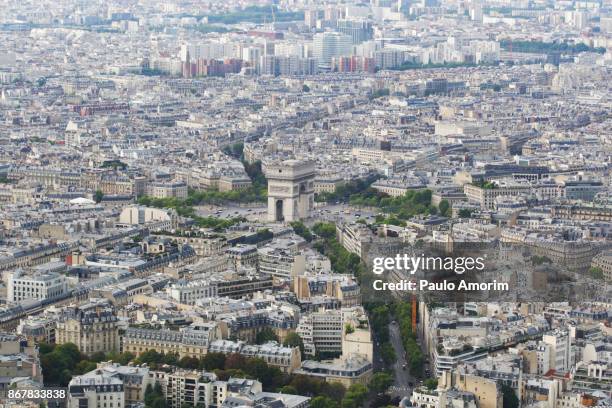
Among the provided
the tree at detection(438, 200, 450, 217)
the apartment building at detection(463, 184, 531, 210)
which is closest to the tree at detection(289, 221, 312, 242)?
the tree at detection(438, 200, 450, 217)

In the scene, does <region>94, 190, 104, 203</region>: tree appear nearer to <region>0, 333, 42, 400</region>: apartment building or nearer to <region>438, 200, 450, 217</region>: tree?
<region>438, 200, 450, 217</region>: tree

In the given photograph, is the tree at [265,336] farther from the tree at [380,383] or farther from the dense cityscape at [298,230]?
the tree at [380,383]

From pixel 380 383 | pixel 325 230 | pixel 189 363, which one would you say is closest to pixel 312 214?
pixel 325 230

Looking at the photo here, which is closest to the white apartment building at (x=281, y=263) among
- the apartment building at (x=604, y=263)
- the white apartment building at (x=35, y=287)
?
the white apartment building at (x=35, y=287)

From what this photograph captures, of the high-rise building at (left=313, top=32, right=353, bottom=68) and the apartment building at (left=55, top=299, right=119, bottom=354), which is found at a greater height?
the apartment building at (left=55, top=299, right=119, bottom=354)

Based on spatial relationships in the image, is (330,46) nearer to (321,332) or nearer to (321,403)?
(321,332)

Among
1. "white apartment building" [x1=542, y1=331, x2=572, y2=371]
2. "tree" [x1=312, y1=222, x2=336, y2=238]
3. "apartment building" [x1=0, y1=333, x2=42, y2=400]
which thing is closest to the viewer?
"apartment building" [x1=0, y1=333, x2=42, y2=400]

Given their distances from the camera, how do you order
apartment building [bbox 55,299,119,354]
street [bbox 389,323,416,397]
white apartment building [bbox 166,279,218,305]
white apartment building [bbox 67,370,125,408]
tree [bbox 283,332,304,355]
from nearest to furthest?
white apartment building [bbox 67,370,125,408] < street [bbox 389,323,416,397] < tree [bbox 283,332,304,355] < apartment building [bbox 55,299,119,354] < white apartment building [bbox 166,279,218,305]
